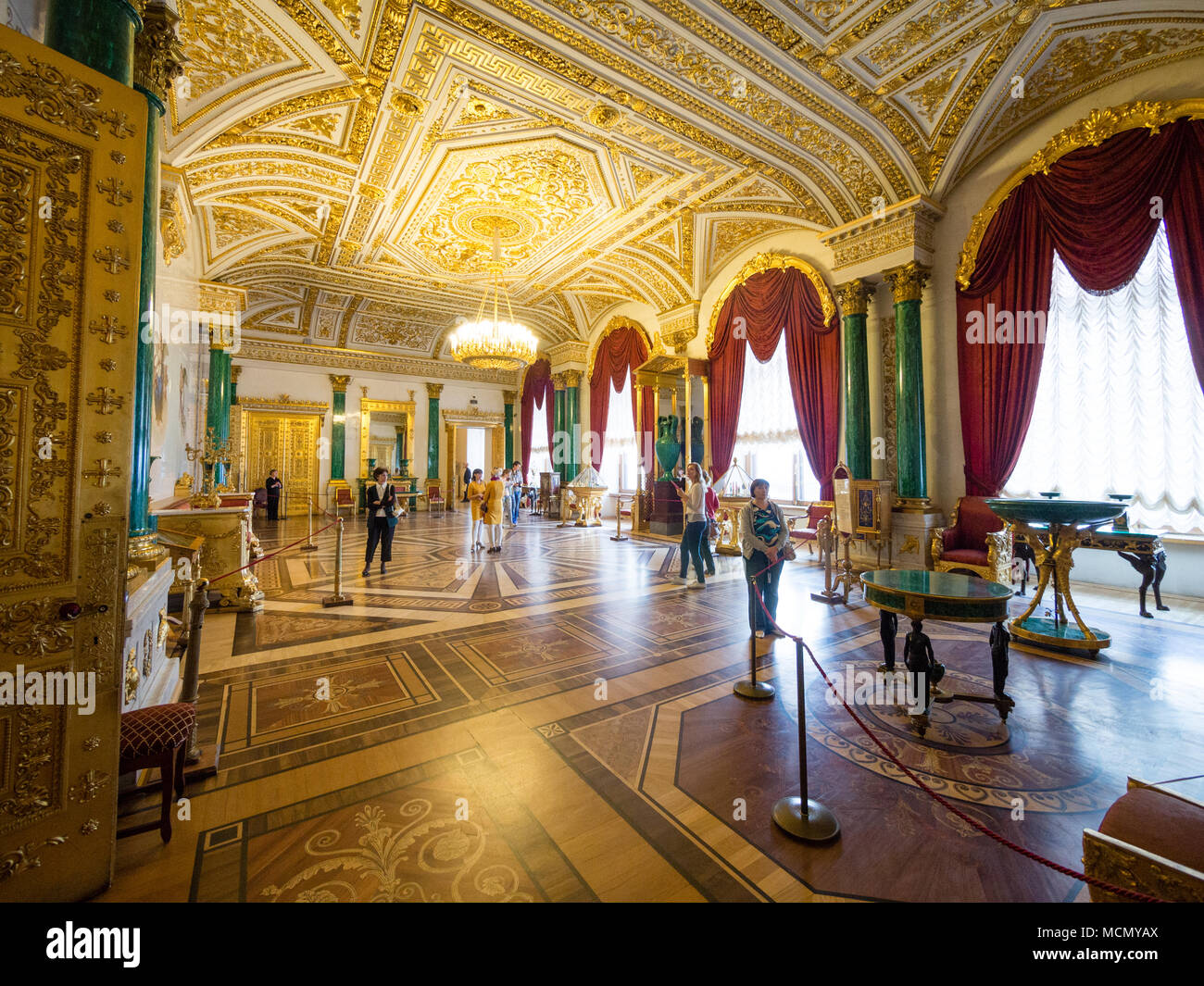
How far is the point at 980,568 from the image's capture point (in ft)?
16.5

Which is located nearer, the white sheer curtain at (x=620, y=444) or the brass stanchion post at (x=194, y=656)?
the brass stanchion post at (x=194, y=656)

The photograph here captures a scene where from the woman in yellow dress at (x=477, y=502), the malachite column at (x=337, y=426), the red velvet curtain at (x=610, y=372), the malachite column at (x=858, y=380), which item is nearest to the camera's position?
the malachite column at (x=858, y=380)

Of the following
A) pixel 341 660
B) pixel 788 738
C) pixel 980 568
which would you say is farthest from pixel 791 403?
pixel 341 660

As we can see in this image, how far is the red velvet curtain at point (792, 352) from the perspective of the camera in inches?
295

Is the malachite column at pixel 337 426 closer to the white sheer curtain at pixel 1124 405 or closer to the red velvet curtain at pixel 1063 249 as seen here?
the red velvet curtain at pixel 1063 249

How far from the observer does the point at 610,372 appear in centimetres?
1295

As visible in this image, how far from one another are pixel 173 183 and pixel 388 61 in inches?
112

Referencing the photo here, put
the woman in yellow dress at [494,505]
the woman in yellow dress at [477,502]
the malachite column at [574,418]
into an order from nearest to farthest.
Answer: the woman in yellow dress at [494,505] → the woman in yellow dress at [477,502] → the malachite column at [574,418]

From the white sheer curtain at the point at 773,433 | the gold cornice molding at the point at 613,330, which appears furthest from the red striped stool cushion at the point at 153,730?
the gold cornice molding at the point at 613,330

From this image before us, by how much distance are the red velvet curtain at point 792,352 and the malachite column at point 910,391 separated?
966 mm

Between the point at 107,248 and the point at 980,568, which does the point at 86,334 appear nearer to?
the point at 107,248

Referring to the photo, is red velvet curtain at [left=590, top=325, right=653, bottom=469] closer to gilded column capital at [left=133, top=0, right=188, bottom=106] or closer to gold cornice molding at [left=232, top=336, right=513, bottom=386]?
gold cornice molding at [left=232, top=336, right=513, bottom=386]

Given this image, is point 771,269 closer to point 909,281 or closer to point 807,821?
point 909,281
